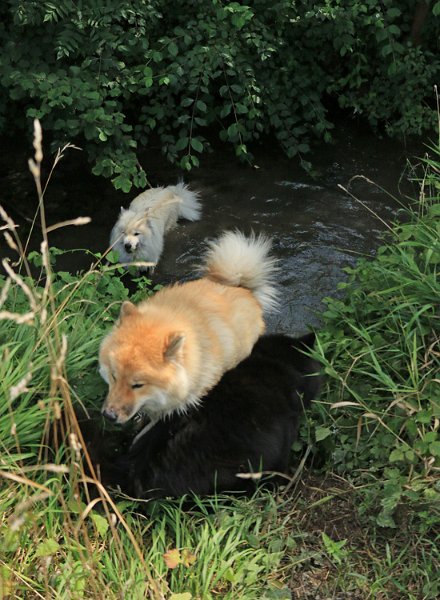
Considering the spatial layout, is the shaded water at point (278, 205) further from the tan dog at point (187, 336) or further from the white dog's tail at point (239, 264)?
the tan dog at point (187, 336)

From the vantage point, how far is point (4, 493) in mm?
2432

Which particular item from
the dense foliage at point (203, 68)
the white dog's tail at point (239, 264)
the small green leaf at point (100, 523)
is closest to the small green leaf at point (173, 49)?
the dense foliage at point (203, 68)

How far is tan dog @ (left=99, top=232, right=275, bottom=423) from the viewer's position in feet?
8.82

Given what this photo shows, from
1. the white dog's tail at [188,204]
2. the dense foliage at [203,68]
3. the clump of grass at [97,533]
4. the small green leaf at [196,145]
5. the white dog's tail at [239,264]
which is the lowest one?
the clump of grass at [97,533]

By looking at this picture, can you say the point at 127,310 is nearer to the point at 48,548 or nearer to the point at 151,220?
the point at 48,548

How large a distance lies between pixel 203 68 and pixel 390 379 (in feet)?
9.98

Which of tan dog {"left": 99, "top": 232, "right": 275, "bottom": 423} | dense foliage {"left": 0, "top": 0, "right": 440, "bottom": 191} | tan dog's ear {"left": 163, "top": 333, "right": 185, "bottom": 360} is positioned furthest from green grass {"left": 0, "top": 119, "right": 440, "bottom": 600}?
dense foliage {"left": 0, "top": 0, "right": 440, "bottom": 191}

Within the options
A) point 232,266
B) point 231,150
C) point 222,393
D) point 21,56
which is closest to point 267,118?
point 231,150

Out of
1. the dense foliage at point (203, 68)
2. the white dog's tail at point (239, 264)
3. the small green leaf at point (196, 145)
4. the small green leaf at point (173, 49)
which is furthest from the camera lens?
the small green leaf at point (196, 145)

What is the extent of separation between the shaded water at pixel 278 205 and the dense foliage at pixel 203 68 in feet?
0.98

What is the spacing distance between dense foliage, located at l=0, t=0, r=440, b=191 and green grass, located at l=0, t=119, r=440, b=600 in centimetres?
197

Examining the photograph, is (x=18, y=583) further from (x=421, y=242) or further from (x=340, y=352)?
(x=421, y=242)

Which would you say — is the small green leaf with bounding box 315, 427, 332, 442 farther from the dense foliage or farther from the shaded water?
the dense foliage

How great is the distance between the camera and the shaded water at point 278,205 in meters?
4.96
